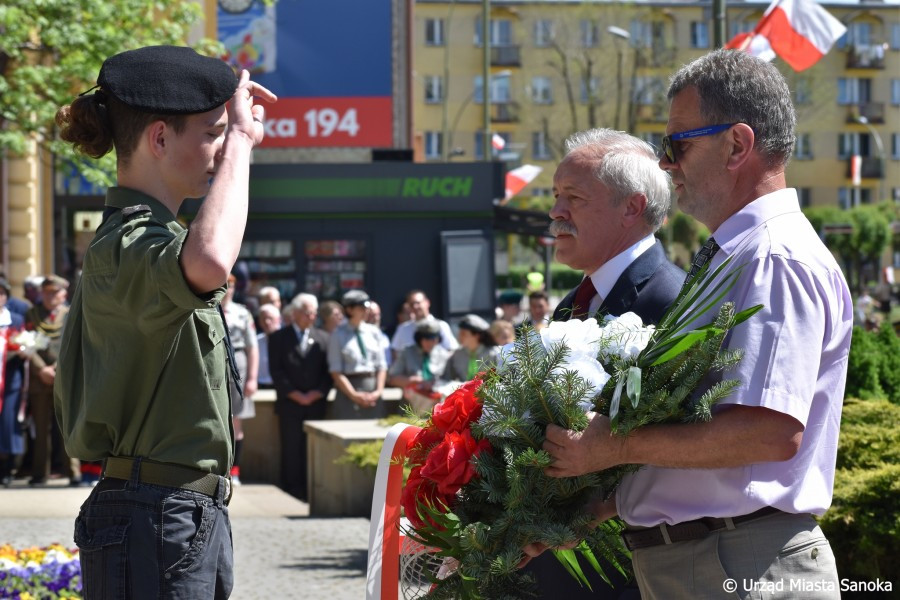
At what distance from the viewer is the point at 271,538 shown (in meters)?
9.38

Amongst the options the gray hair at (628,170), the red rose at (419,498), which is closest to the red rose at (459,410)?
the red rose at (419,498)

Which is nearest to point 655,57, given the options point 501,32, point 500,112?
point 500,112

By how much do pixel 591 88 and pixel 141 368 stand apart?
5278 centimetres

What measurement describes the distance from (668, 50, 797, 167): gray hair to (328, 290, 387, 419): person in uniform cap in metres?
9.69

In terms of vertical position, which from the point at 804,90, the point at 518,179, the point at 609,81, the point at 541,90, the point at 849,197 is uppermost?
the point at 541,90

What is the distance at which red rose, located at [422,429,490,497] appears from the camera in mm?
2904

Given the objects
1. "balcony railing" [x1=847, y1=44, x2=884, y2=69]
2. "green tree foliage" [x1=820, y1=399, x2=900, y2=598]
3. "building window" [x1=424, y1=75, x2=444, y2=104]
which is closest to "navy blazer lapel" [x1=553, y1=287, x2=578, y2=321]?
"green tree foliage" [x1=820, y1=399, x2=900, y2=598]

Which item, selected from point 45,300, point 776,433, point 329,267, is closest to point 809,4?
point 45,300

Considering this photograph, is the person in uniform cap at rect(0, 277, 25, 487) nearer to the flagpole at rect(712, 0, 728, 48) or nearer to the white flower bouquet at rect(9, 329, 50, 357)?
the white flower bouquet at rect(9, 329, 50, 357)

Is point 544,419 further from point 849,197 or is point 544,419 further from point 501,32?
point 849,197

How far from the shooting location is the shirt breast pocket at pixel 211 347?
3012mm

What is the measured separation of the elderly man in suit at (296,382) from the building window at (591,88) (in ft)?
139

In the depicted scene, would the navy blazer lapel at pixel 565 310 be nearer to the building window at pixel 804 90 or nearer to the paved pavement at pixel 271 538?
the paved pavement at pixel 271 538

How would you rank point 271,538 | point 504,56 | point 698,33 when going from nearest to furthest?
point 271,538
point 698,33
point 504,56
